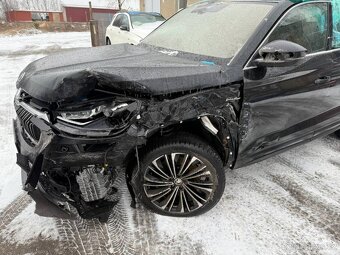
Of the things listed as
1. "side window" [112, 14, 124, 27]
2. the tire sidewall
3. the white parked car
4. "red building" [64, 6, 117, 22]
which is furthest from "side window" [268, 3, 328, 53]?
"red building" [64, 6, 117, 22]

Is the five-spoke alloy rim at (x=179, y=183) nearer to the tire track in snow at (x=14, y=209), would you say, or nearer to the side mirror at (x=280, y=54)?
the side mirror at (x=280, y=54)

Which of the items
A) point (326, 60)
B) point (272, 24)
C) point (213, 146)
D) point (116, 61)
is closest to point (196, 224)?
point (213, 146)

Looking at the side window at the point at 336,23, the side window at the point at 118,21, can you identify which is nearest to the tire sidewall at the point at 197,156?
the side window at the point at 336,23

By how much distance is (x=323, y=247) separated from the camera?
7.69ft

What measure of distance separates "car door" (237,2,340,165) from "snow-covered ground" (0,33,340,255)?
0.44m

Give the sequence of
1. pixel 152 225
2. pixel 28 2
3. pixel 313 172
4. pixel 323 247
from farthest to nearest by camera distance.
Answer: pixel 28 2
pixel 313 172
pixel 152 225
pixel 323 247

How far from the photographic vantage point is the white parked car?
761 cm

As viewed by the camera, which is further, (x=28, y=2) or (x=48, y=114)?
(x=28, y=2)

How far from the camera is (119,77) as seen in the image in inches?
81.1

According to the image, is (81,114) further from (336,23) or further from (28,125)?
(336,23)

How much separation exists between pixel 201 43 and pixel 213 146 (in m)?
1.06

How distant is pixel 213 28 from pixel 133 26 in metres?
5.77

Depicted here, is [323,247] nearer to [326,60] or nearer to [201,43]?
[326,60]

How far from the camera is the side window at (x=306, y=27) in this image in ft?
8.68
